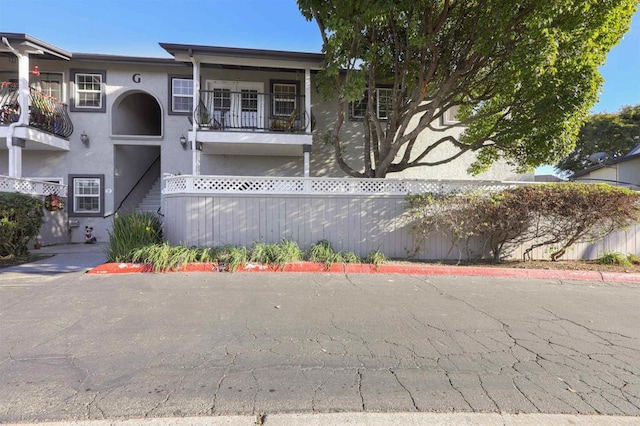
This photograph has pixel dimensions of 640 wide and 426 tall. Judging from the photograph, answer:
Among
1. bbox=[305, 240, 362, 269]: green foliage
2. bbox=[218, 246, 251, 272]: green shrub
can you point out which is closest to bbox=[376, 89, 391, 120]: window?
bbox=[305, 240, 362, 269]: green foliage

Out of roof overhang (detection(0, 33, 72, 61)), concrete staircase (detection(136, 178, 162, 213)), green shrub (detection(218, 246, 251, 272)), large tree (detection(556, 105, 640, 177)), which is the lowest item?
green shrub (detection(218, 246, 251, 272))

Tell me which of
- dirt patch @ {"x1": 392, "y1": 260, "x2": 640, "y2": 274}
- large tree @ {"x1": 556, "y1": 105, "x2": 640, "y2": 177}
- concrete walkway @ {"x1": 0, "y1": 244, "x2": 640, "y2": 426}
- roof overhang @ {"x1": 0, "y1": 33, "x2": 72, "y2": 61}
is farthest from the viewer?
large tree @ {"x1": 556, "y1": 105, "x2": 640, "y2": 177}

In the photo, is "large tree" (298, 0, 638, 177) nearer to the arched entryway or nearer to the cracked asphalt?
the cracked asphalt

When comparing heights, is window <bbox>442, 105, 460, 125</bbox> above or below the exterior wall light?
above

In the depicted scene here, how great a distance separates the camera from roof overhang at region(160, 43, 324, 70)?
9.82m

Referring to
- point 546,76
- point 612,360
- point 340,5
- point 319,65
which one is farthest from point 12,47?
point 612,360

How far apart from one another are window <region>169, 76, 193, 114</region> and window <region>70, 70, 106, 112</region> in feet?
8.00

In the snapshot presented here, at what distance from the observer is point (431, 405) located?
2564 mm

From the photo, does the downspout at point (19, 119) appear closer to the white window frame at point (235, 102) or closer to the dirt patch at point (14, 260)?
the dirt patch at point (14, 260)

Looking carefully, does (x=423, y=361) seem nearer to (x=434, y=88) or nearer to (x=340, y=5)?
(x=340, y=5)

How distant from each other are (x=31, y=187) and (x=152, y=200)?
12.3 ft

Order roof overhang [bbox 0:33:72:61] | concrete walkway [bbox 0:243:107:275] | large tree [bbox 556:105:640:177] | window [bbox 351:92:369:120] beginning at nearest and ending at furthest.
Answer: concrete walkway [bbox 0:243:107:275] → roof overhang [bbox 0:33:72:61] → window [bbox 351:92:369:120] → large tree [bbox 556:105:640:177]

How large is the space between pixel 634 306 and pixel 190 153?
1258 cm

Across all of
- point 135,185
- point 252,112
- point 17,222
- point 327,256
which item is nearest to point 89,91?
point 135,185
